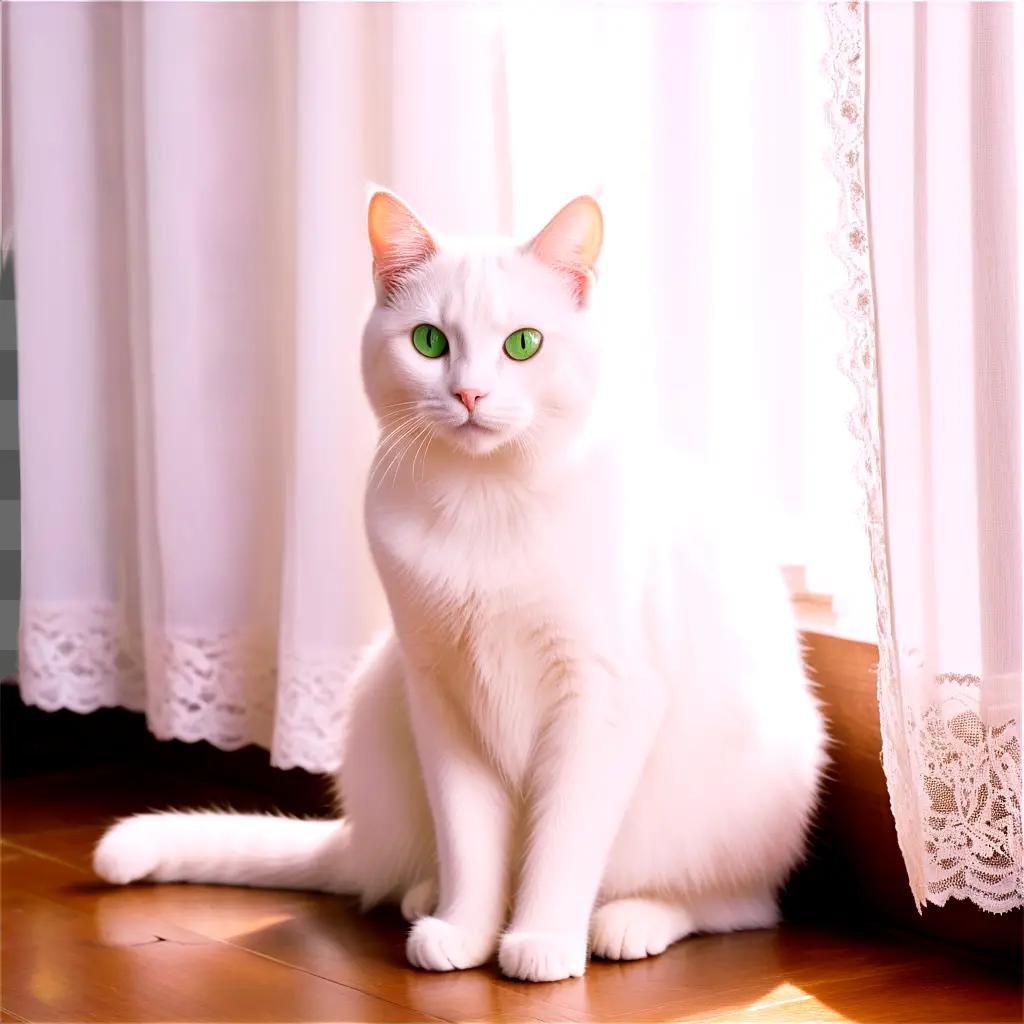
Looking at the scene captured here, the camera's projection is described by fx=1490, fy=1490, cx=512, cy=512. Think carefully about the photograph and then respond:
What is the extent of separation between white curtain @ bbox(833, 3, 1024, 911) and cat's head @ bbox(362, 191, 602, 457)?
10.1 inches

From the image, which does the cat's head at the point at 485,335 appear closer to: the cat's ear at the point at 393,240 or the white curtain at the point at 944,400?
the cat's ear at the point at 393,240

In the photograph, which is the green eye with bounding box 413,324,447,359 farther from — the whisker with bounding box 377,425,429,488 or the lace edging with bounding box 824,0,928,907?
the lace edging with bounding box 824,0,928,907

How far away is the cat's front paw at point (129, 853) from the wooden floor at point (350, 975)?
26 mm

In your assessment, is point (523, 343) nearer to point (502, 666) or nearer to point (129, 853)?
point (502, 666)

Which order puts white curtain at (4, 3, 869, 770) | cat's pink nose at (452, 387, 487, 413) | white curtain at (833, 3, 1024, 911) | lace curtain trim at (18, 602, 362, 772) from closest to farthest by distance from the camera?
white curtain at (833, 3, 1024, 911), cat's pink nose at (452, 387, 487, 413), white curtain at (4, 3, 869, 770), lace curtain trim at (18, 602, 362, 772)

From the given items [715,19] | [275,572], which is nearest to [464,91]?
[715,19]

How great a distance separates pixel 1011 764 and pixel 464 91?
39.6 inches

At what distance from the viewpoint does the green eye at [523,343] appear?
52.7 inches

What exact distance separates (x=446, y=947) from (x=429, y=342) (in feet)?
1.84

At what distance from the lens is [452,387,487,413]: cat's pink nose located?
129 centimetres

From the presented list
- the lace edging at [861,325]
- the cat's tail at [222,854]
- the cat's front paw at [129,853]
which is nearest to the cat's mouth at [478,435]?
the lace edging at [861,325]

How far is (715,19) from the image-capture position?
1.65 meters

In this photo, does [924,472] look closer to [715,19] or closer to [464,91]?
[715,19]

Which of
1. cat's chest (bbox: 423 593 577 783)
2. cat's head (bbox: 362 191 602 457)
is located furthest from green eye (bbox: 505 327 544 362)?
cat's chest (bbox: 423 593 577 783)
